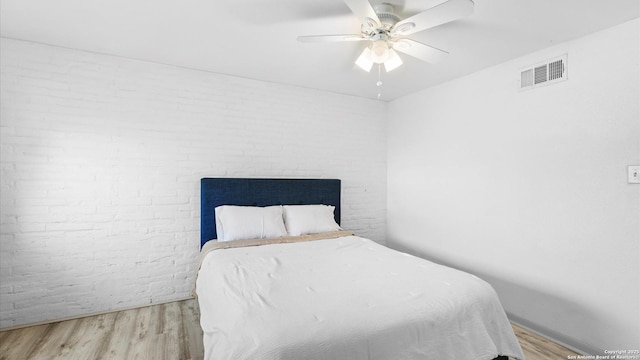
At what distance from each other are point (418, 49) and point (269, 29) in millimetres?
1093

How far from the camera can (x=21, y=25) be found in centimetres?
224

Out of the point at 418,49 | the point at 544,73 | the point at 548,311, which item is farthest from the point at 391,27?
the point at 548,311

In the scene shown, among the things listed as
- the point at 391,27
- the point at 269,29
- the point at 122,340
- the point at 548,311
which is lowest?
the point at 122,340

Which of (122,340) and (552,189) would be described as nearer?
(122,340)

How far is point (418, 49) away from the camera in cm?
214

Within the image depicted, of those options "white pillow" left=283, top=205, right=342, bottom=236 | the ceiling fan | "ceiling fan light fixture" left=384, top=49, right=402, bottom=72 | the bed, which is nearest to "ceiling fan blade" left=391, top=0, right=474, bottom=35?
the ceiling fan

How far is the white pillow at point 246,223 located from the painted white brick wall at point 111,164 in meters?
0.40

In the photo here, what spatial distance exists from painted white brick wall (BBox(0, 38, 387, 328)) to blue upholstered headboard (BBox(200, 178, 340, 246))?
16 centimetres

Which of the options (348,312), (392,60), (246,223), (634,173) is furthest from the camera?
(246,223)

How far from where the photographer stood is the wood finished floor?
2.10 m

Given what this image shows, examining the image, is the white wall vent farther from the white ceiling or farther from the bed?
the bed

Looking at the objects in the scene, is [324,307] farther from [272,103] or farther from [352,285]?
[272,103]

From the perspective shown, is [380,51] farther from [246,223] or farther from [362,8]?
[246,223]

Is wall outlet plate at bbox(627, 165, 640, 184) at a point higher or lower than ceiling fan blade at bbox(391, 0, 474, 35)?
lower
